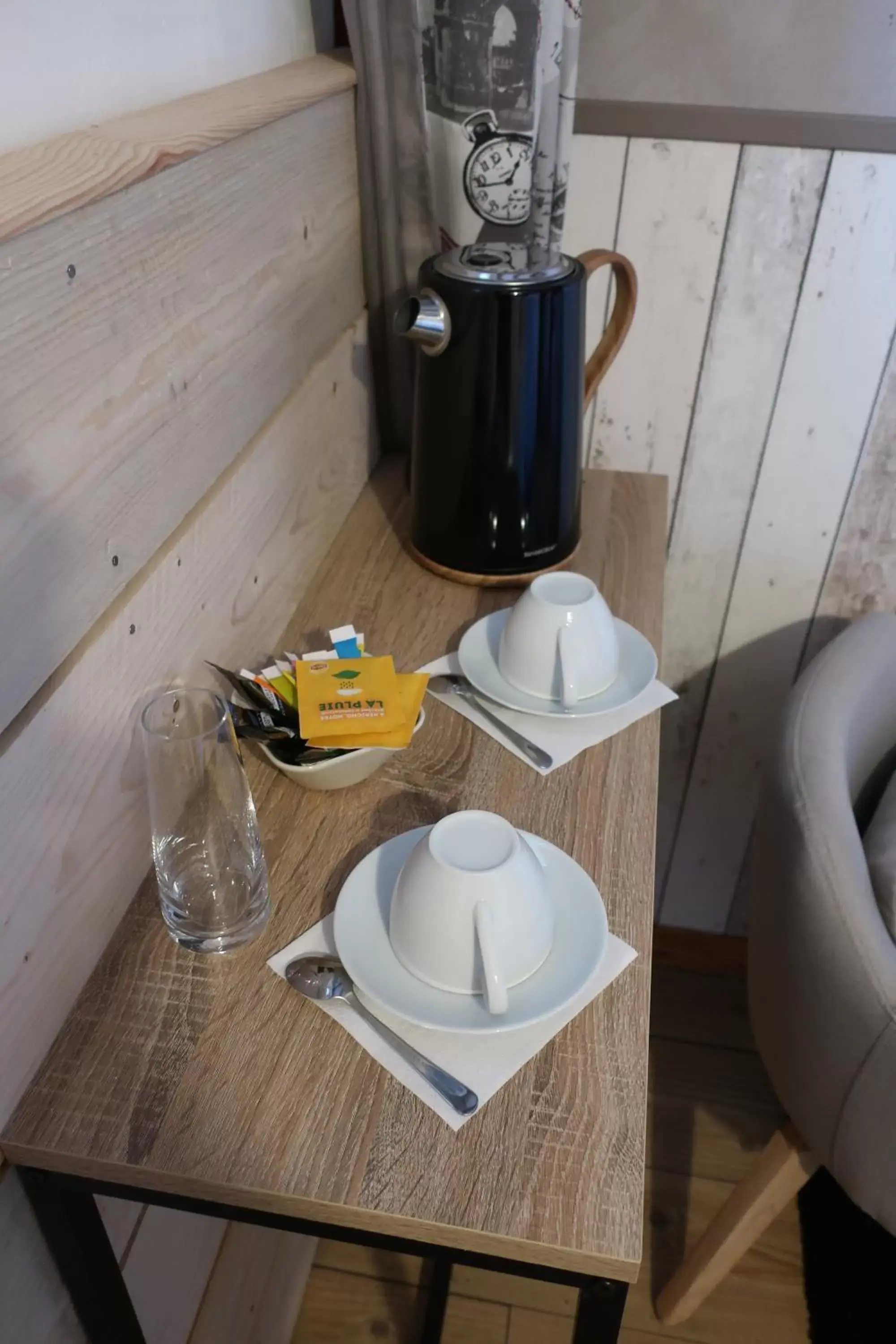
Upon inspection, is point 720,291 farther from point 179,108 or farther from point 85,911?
point 85,911

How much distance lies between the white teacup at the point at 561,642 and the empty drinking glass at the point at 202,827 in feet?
0.80

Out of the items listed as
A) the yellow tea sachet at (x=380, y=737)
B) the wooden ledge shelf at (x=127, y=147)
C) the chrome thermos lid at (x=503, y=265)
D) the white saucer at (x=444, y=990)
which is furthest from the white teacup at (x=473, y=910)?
the chrome thermos lid at (x=503, y=265)

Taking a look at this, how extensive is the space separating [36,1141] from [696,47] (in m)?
1.10

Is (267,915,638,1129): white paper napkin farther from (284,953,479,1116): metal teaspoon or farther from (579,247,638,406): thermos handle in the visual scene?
(579,247,638,406): thermos handle

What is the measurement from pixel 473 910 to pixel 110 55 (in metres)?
0.54

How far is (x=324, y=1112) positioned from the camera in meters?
0.50

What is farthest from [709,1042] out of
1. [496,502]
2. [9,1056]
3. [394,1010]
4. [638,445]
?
[9,1056]

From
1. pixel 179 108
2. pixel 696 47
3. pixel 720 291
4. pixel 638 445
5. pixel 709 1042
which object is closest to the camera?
pixel 179 108

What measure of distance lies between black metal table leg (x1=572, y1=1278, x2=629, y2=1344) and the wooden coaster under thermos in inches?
23.1

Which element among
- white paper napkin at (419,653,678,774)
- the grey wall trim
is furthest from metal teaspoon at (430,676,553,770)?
the grey wall trim

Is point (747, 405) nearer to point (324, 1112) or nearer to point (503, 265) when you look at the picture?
point (503, 265)

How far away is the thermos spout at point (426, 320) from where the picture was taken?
81cm

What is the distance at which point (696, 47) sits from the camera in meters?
1.00

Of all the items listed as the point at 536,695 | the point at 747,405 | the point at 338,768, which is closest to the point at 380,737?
the point at 338,768
